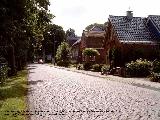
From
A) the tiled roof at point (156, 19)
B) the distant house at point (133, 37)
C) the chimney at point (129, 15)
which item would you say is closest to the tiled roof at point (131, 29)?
the distant house at point (133, 37)

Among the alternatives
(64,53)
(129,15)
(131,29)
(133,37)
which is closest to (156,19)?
(131,29)

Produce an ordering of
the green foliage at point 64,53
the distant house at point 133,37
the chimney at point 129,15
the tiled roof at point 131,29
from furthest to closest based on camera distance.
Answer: the green foliage at point 64,53
the chimney at point 129,15
the tiled roof at point 131,29
the distant house at point 133,37

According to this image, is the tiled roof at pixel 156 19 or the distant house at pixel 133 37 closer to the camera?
the distant house at pixel 133 37

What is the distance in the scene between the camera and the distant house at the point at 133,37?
42.6 metres

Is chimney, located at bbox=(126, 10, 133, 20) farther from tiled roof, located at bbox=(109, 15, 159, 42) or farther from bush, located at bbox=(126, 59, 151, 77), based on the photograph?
bush, located at bbox=(126, 59, 151, 77)

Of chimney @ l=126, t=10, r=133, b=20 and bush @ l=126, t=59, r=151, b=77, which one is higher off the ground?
chimney @ l=126, t=10, r=133, b=20

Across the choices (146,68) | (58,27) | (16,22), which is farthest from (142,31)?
(58,27)

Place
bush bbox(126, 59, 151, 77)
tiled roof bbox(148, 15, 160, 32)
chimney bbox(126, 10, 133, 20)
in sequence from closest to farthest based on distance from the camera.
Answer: bush bbox(126, 59, 151, 77) → tiled roof bbox(148, 15, 160, 32) → chimney bbox(126, 10, 133, 20)

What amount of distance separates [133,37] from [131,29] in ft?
5.87

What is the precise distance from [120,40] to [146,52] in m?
3.29

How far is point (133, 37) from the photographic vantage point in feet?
145

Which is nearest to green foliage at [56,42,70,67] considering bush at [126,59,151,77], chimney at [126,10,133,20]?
chimney at [126,10,133,20]

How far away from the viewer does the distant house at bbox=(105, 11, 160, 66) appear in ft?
140

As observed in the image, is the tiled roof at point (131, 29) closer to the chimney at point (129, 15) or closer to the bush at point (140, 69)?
the chimney at point (129, 15)
